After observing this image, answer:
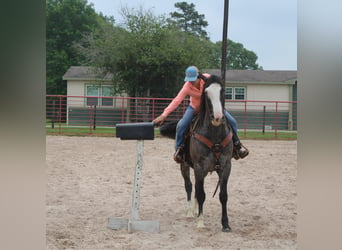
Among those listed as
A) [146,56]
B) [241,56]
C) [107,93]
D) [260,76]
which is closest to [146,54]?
[146,56]

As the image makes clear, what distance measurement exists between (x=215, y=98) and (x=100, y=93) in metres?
A: 21.8

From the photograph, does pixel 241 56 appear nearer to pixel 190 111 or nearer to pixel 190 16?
pixel 190 16

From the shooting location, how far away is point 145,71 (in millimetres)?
21516

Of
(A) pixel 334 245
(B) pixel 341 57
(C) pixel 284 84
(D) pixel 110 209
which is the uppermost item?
(C) pixel 284 84

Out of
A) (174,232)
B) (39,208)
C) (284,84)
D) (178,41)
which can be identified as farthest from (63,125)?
(39,208)

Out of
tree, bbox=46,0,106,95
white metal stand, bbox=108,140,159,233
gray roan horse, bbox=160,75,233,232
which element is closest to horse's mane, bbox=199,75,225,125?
gray roan horse, bbox=160,75,233,232

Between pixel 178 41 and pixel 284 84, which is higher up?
pixel 178 41

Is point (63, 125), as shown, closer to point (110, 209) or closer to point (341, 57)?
point (110, 209)

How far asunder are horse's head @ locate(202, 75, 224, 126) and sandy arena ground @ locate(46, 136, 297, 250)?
1.33m

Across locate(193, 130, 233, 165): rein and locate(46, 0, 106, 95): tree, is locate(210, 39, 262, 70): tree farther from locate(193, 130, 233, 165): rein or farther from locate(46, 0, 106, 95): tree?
locate(193, 130, 233, 165): rein

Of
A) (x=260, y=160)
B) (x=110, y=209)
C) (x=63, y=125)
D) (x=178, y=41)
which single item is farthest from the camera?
(x=178, y=41)

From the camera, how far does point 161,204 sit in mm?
5465

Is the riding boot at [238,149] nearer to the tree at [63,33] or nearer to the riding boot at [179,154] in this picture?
the riding boot at [179,154]

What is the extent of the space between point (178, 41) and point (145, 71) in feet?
10.9
